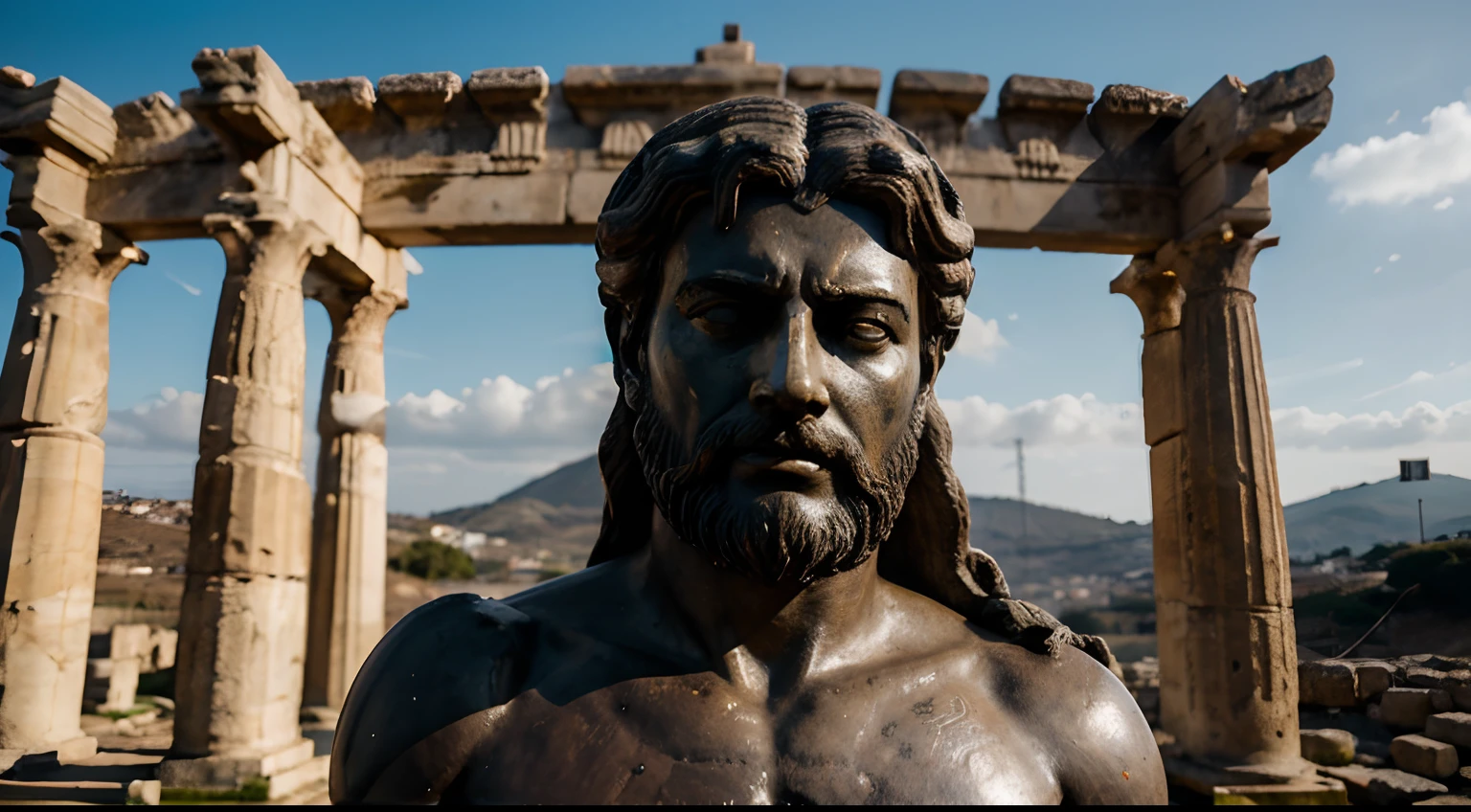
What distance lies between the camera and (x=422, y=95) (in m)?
8.52

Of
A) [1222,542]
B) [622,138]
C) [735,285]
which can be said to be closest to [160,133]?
[622,138]

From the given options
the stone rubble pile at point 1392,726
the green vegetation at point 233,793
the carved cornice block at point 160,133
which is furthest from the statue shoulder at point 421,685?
the carved cornice block at point 160,133

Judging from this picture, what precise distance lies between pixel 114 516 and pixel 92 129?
3640 millimetres

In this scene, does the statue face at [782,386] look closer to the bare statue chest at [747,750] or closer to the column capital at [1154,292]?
the bare statue chest at [747,750]

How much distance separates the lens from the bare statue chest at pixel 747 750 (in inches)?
59.4

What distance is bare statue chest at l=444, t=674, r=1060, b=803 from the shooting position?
151 cm

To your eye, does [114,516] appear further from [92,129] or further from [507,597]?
[507,597]

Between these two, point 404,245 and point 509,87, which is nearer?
point 509,87

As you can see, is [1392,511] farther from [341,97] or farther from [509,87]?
[341,97]

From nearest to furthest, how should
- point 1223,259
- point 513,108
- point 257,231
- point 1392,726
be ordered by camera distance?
point 257,231
point 1223,259
point 1392,726
point 513,108

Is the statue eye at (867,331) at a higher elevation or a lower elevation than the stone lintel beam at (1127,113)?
lower

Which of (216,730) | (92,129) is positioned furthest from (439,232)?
(216,730)

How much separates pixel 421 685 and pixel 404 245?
8747 mm

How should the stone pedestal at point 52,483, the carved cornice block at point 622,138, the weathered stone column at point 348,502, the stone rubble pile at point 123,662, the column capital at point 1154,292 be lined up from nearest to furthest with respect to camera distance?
the stone pedestal at point 52,483, the carved cornice block at point 622,138, the column capital at point 1154,292, the weathered stone column at point 348,502, the stone rubble pile at point 123,662
